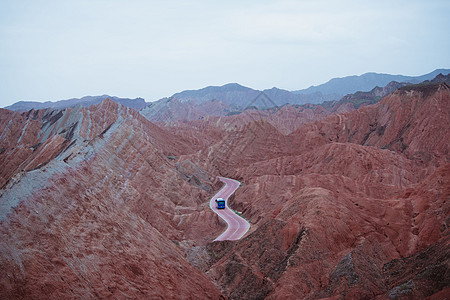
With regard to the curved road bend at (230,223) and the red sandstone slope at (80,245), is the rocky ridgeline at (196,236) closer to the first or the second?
the red sandstone slope at (80,245)

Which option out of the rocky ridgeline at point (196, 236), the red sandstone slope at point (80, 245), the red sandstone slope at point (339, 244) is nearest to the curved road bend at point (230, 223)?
the rocky ridgeline at point (196, 236)

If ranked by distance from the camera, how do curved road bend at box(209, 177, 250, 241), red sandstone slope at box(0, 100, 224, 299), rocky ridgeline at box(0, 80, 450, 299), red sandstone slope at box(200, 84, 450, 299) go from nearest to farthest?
red sandstone slope at box(0, 100, 224, 299) → rocky ridgeline at box(0, 80, 450, 299) → red sandstone slope at box(200, 84, 450, 299) → curved road bend at box(209, 177, 250, 241)

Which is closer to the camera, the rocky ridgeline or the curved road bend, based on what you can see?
the rocky ridgeline

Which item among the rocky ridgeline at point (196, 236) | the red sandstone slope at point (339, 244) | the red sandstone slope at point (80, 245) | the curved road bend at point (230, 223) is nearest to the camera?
the red sandstone slope at point (80, 245)

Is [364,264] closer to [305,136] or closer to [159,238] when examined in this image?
[159,238]

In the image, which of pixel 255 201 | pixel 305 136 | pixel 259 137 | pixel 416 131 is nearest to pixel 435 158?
pixel 416 131

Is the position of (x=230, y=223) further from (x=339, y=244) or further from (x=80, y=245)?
(x=80, y=245)

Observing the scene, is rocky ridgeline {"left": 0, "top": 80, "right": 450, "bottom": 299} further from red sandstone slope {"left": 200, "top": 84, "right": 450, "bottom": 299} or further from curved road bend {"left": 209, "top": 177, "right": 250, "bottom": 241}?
curved road bend {"left": 209, "top": 177, "right": 250, "bottom": 241}

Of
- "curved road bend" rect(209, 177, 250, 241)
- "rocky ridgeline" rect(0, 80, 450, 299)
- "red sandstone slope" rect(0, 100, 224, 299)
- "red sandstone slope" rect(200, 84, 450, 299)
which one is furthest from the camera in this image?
"curved road bend" rect(209, 177, 250, 241)

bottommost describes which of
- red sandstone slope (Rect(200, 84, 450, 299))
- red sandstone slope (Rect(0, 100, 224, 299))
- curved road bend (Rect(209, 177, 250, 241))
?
curved road bend (Rect(209, 177, 250, 241))

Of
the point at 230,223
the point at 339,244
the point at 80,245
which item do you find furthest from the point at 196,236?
the point at 80,245

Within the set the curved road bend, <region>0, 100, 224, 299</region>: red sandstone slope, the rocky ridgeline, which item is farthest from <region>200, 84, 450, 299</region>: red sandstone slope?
<region>0, 100, 224, 299</region>: red sandstone slope
